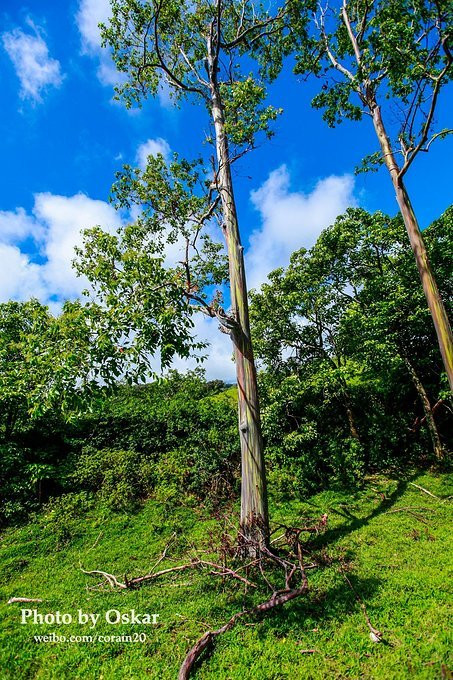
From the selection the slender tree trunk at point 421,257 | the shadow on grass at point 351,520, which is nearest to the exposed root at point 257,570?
the shadow on grass at point 351,520

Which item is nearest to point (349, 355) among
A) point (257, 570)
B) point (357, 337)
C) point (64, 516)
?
point (357, 337)

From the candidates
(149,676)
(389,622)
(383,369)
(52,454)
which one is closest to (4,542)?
(52,454)

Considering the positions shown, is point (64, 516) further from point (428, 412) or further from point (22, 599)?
point (428, 412)

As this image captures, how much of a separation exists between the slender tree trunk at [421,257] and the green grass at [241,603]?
2.87 meters

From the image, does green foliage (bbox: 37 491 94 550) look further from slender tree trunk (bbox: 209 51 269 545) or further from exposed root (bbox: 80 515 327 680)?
slender tree trunk (bbox: 209 51 269 545)

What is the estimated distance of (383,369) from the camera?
325 inches

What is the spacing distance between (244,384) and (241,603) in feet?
9.03

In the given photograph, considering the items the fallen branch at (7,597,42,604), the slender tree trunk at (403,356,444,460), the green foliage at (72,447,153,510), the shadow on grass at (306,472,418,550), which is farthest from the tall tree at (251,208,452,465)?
the fallen branch at (7,597,42,604)

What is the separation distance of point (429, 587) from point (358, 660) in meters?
1.62

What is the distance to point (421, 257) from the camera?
17.1 feet

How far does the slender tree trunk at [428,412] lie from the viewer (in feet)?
28.5

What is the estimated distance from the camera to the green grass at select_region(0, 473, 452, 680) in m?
2.91

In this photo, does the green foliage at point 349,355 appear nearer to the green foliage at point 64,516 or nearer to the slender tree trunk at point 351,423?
the slender tree trunk at point 351,423

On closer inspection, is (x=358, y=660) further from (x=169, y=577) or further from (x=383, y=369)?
(x=383, y=369)
